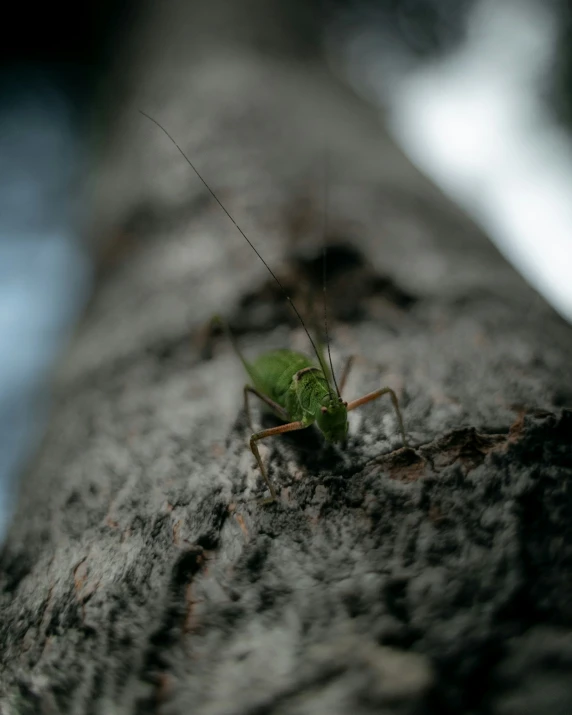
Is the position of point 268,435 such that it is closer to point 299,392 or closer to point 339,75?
point 299,392

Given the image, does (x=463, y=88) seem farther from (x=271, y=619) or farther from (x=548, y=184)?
(x=271, y=619)

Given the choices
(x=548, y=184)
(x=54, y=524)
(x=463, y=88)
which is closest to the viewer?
(x=54, y=524)

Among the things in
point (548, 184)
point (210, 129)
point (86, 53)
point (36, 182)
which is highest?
point (86, 53)

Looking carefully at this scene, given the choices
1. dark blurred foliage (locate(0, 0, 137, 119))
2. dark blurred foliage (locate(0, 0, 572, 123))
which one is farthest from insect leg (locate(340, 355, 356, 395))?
dark blurred foliage (locate(0, 0, 137, 119))

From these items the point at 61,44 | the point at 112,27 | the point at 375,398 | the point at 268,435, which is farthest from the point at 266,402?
the point at 61,44

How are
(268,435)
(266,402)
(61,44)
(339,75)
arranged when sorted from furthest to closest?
(61,44) → (339,75) → (266,402) → (268,435)

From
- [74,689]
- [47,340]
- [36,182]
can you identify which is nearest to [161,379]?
[74,689]
